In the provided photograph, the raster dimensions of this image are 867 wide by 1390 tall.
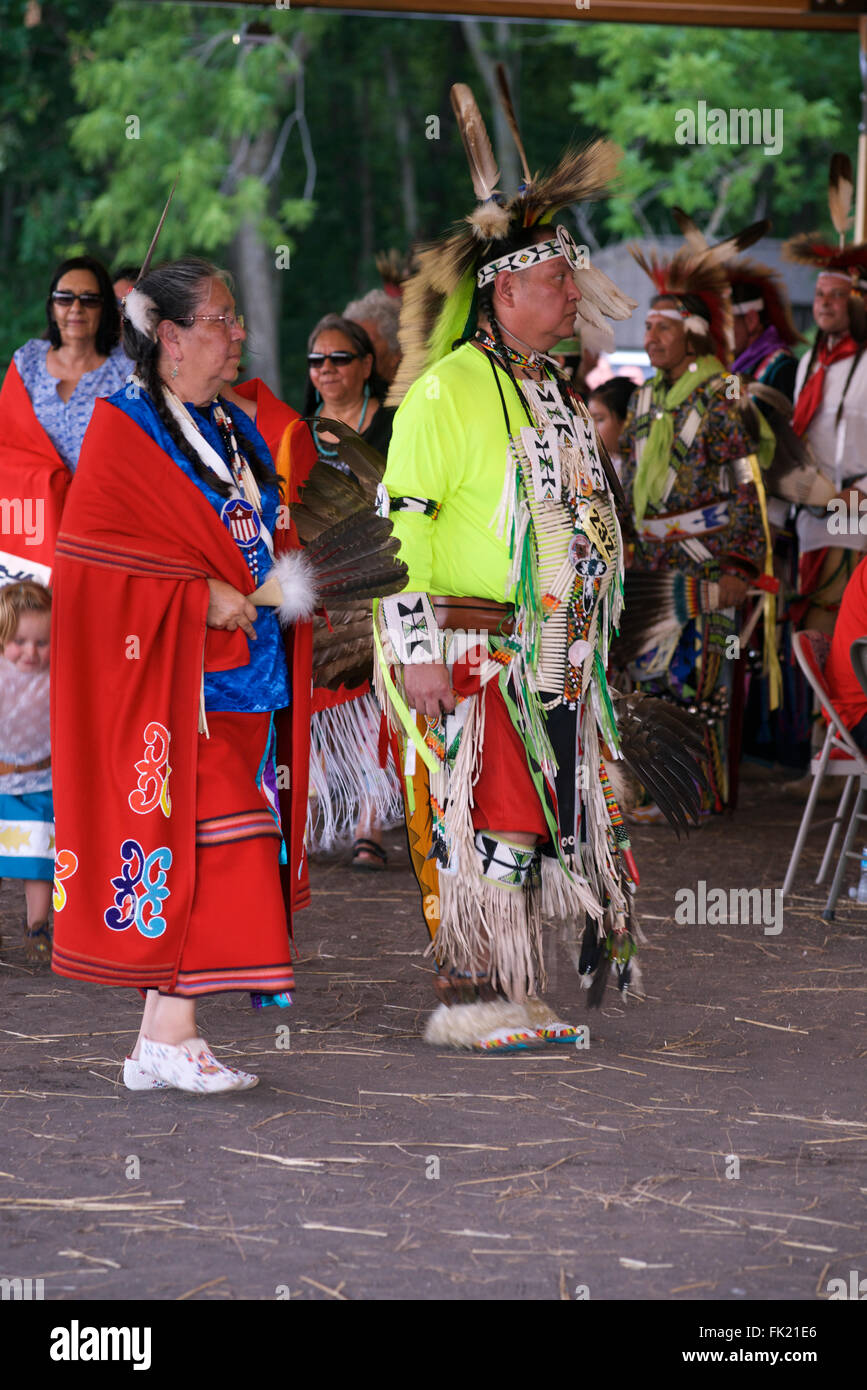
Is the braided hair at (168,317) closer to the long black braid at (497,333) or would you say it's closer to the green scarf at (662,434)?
the long black braid at (497,333)

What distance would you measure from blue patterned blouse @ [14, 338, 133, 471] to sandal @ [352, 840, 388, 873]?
5.16ft

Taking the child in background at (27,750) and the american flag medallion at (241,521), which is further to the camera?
the child in background at (27,750)

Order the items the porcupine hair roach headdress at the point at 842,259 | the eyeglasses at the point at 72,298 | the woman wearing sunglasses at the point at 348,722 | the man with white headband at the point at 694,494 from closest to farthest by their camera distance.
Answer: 1. the eyeglasses at the point at 72,298
2. the woman wearing sunglasses at the point at 348,722
3. the man with white headband at the point at 694,494
4. the porcupine hair roach headdress at the point at 842,259

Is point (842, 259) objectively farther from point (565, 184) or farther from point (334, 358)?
point (565, 184)

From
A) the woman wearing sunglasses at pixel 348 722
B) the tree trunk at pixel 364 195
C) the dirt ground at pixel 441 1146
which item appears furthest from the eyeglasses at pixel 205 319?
the tree trunk at pixel 364 195

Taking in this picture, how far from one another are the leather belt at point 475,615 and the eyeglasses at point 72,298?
1.89 m

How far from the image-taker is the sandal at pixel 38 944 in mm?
4277

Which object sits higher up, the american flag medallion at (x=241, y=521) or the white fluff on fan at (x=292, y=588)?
the american flag medallion at (x=241, y=521)

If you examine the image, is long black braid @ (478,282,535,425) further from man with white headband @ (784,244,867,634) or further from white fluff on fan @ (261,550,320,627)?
man with white headband @ (784,244,867,634)

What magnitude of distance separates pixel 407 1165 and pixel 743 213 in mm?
16740

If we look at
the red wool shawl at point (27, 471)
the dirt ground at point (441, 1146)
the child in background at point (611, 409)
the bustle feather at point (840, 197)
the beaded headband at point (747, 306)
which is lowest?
the dirt ground at point (441, 1146)

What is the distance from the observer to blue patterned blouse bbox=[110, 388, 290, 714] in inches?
126

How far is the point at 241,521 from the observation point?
3266 mm

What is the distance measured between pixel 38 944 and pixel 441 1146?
5.61ft
